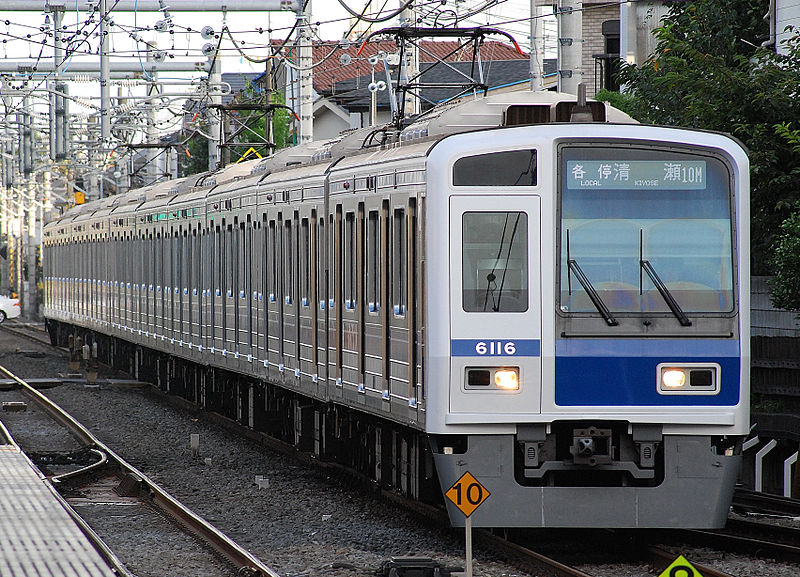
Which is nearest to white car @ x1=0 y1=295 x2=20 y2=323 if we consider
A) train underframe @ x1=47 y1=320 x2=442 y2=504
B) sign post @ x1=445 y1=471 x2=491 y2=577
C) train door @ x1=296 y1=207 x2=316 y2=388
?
train underframe @ x1=47 y1=320 x2=442 y2=504

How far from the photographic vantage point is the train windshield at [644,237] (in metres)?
9.42

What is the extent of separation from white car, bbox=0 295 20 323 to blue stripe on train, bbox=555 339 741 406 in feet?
143

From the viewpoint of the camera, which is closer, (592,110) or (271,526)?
(592,110)

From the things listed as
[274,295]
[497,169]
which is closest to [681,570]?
[497,169]

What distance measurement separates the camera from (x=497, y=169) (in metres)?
9.61

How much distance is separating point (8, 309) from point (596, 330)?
43923 mm

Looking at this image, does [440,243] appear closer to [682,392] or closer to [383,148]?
[682,392]

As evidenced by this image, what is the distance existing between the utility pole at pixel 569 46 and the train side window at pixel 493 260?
3521mm

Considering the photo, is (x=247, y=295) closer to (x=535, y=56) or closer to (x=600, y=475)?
(x=535, y=56)

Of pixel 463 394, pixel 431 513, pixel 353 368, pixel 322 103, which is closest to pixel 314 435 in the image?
pixel 353 368

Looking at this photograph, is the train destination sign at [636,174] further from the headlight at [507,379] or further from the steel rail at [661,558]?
the steel rail at [661,558]

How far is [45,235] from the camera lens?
135 ft

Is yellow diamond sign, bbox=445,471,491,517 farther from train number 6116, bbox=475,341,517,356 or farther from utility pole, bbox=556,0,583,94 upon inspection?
utility pole, bbox=556,0,583,94

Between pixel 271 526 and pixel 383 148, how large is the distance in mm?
2979
